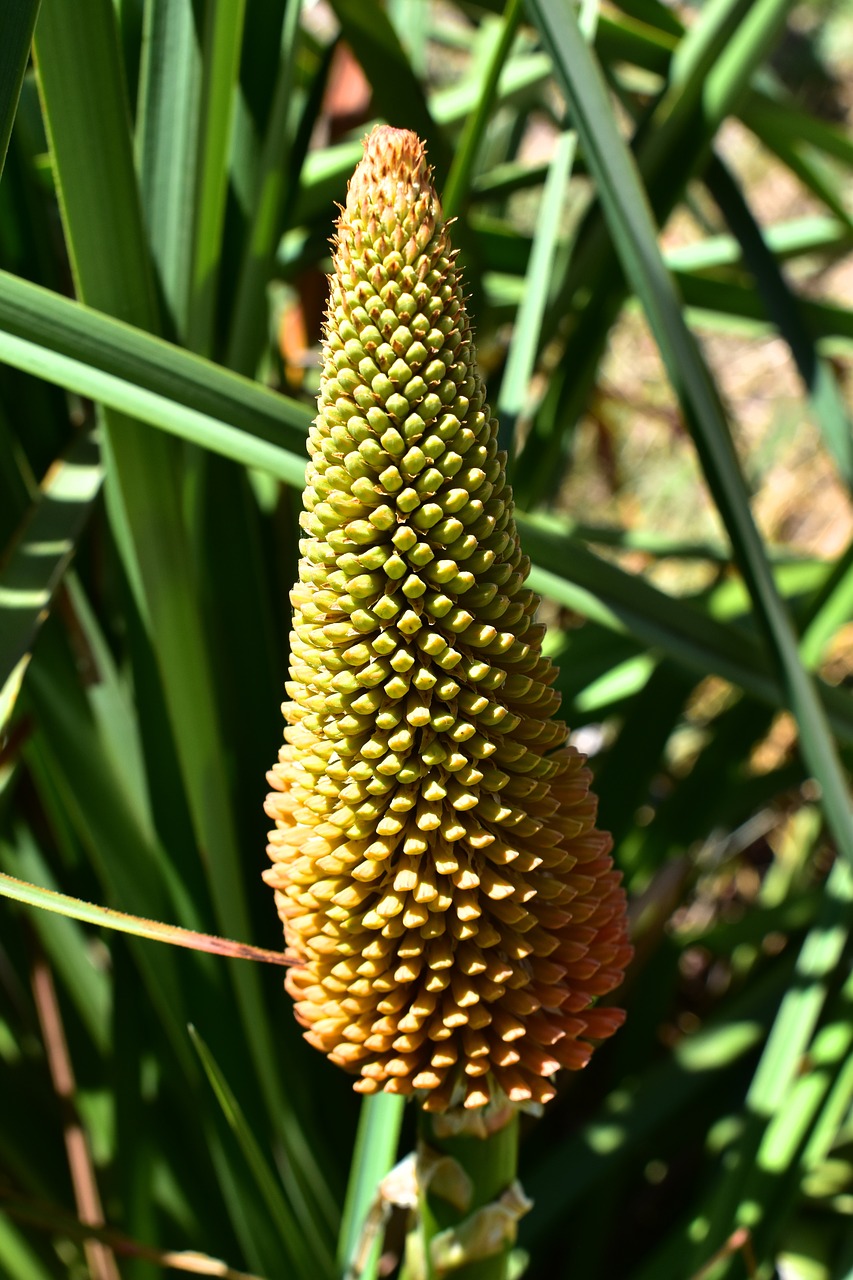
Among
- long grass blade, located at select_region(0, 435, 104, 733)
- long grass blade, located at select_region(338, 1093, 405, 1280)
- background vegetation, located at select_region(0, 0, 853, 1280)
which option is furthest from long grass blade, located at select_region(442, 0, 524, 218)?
long grass blade, located at select_region(338, 1093, 405, 1280)

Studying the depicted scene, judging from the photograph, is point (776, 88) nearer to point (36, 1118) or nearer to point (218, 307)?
point (218, 307)

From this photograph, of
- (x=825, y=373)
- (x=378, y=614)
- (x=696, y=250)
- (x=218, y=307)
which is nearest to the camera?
(x=378, y=614)

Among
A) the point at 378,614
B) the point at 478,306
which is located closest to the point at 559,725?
the point at 378,614

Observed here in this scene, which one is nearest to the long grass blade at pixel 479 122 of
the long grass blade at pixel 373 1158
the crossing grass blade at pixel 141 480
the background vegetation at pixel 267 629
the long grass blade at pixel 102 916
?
the background vegetation at pixel 267 629

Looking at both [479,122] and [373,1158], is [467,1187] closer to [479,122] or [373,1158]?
[373,1158]

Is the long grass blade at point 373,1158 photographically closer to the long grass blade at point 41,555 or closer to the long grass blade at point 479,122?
the long grass blade at point 41,555
